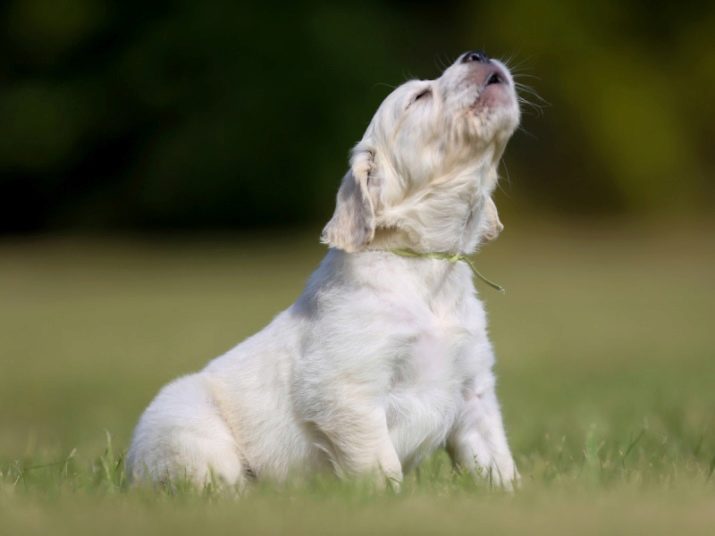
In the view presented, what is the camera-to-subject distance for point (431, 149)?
→ 5047mm

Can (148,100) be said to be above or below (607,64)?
below

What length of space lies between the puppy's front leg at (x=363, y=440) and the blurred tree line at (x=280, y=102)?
58.0 feet

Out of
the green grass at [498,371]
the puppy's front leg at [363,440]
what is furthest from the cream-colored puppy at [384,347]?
the green grass at [498,371]

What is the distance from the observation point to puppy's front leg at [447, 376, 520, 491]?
15.8 feet

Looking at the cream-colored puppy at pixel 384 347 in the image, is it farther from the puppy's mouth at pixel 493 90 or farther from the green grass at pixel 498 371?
the green grass at pixel 498 371

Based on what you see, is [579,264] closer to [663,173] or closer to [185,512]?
[663,173]

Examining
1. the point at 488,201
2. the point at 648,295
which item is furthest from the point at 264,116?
the point at 488,201

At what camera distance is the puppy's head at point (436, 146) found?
4992 millimetres

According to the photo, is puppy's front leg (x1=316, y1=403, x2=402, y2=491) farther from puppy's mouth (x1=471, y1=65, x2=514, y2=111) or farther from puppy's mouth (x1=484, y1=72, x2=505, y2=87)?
puppy's mouth (x1=484, y1=72, x2=505, y2=87)

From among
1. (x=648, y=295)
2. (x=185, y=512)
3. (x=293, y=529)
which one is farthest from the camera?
(x=648, y=295)

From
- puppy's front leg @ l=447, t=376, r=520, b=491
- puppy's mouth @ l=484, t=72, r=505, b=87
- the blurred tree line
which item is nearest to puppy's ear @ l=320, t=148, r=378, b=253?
puppy's mouth @ l=484, t=72, r=505, b=87

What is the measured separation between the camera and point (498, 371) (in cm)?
1016

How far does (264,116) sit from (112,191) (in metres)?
2.99

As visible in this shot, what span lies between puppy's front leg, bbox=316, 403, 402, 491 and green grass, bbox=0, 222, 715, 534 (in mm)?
135
